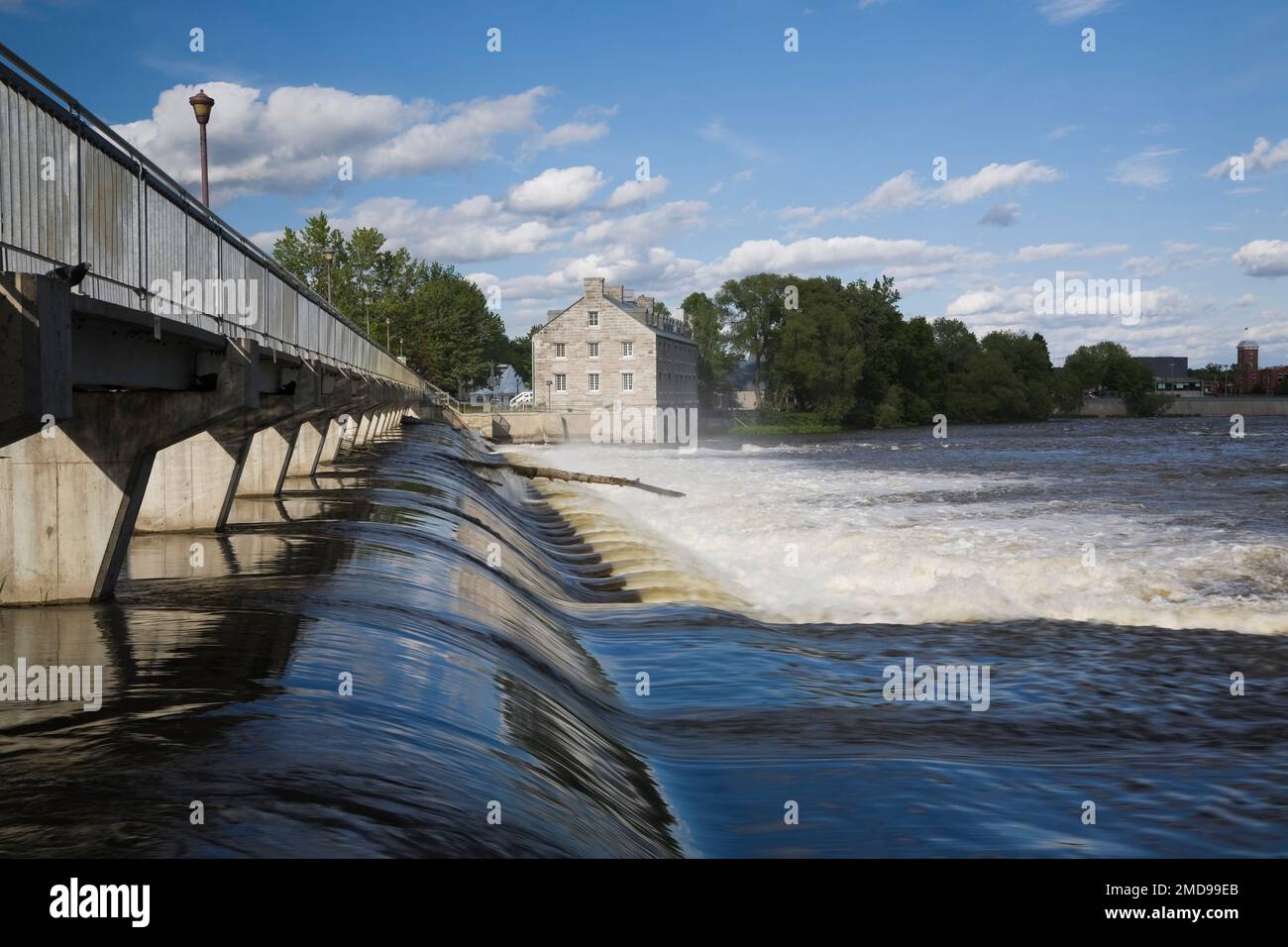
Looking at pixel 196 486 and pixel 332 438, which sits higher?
pixel 332 438

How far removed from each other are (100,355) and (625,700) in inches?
209

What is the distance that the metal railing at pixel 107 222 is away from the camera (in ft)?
28.1

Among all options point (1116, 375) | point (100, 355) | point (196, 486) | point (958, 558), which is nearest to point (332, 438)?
point (196, 486)

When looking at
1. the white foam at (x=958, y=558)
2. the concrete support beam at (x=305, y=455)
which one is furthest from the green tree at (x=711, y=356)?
the concrete support beam at (x=305, y=455)

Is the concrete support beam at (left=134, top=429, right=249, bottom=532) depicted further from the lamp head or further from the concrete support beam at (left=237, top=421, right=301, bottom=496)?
Result: the lamp head

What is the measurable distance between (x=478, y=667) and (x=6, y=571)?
4725 millimetres

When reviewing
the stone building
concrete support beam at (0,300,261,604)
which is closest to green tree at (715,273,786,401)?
the stone building

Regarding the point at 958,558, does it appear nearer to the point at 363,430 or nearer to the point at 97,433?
the point at 97,433

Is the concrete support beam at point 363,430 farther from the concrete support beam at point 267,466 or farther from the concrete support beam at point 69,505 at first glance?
the concrete support beam at point 69,505

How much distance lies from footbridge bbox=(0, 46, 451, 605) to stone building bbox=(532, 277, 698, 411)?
8395 centimetres

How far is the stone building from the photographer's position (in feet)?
A: 331

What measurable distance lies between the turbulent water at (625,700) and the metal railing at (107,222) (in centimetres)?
288

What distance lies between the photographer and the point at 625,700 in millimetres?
10938

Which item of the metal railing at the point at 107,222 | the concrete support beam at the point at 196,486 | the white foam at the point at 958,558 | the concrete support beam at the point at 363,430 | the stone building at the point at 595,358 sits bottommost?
the white foam at the point at 958,558
